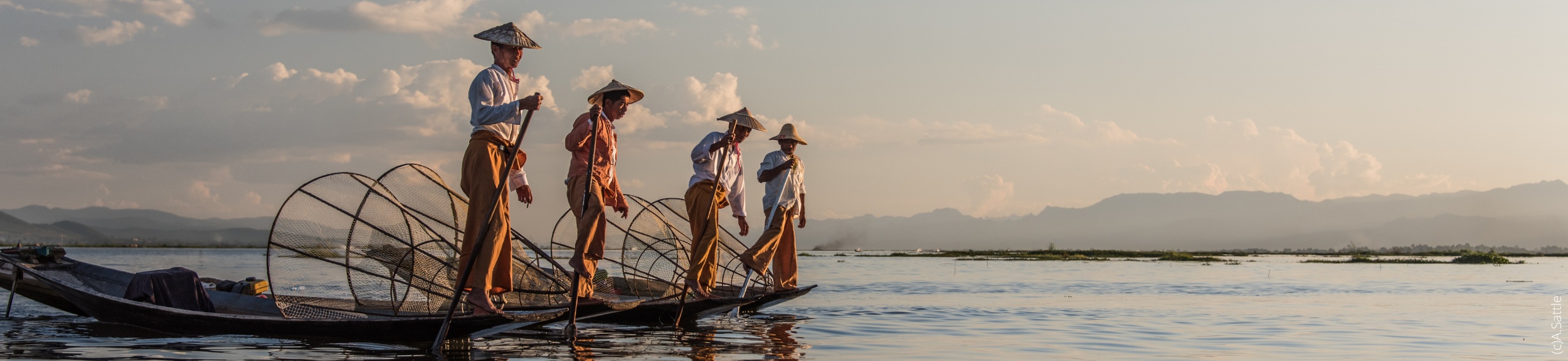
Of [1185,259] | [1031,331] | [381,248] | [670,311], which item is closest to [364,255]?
[381,248]

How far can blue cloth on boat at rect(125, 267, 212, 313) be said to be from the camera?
397 inches

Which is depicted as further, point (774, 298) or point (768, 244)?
point (774, 298)

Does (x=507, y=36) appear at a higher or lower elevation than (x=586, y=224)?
higher

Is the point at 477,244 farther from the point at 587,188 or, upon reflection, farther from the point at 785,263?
the point at 785,263

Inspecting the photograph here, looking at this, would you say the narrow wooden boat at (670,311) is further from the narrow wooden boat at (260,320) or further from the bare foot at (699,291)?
the narrow wooden boat at (260,320)

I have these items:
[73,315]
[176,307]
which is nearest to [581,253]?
[176,307]

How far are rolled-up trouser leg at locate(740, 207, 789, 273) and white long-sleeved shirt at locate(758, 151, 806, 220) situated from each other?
6cm

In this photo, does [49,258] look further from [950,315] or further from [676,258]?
[950,315]

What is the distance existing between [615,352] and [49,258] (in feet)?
23.9

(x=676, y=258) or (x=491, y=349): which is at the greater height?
(x=676, y=258)

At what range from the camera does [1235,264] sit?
43969mm

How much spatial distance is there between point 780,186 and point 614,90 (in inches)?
120

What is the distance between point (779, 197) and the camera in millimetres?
12344

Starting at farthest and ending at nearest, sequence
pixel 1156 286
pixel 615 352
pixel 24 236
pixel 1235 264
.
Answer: pixel 24 236 < pixel 1235 264 < pixel 1156 286 < pixel 615 352
